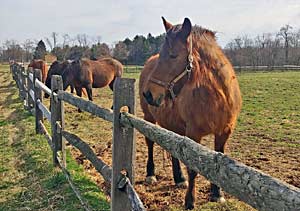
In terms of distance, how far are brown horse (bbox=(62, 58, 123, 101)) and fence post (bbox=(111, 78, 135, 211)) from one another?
934cm

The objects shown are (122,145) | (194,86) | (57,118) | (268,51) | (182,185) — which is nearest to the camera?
(122,145)

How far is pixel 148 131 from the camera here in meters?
2.05

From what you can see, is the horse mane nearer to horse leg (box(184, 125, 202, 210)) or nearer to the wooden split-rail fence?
horse leg (box(184, 125, 202, 210))

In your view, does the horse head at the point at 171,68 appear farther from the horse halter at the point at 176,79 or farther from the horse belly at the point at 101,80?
the horse belly at the point at 101,80

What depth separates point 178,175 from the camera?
4.55 meters

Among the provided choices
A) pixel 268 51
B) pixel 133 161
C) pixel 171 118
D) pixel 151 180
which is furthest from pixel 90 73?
pixel 268 51

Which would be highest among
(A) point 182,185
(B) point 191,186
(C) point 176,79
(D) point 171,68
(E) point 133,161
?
(D) point 171,68

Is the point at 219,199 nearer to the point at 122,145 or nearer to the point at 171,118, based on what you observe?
the point at 171,118

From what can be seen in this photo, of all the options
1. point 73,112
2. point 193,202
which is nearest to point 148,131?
point 193,202

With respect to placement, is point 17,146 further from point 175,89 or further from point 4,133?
point 175,89

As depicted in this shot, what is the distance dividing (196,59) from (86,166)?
107 inches

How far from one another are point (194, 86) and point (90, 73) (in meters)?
8.91

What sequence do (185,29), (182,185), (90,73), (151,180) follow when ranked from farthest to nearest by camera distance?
(90,73) → (151,180) → (182,185) → (185,29)

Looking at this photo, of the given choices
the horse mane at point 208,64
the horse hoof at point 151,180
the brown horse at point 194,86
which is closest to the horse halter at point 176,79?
the brown horse at point 194,86
